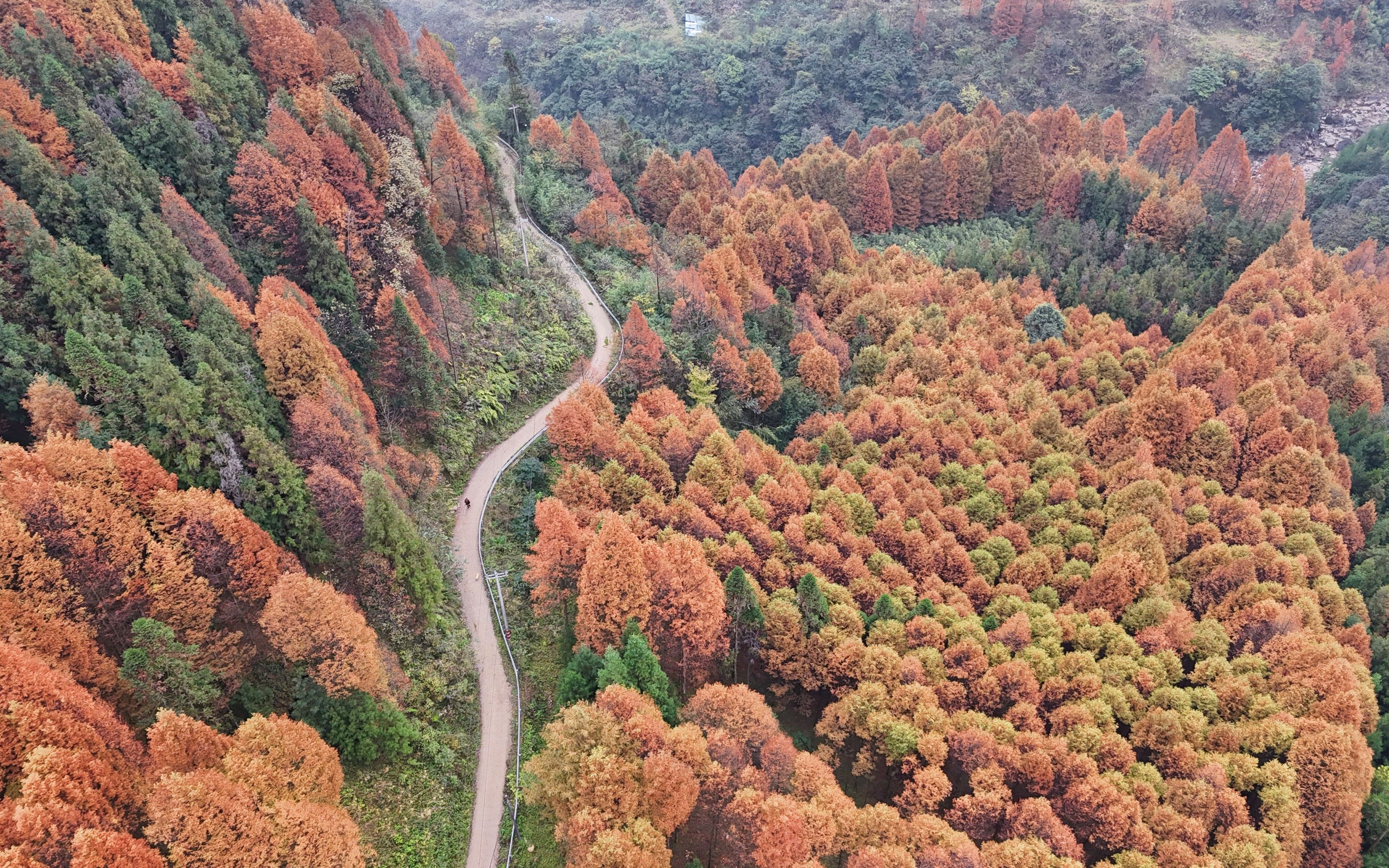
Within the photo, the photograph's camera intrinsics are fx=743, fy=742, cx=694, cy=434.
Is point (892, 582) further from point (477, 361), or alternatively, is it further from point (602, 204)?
point (602, 204)

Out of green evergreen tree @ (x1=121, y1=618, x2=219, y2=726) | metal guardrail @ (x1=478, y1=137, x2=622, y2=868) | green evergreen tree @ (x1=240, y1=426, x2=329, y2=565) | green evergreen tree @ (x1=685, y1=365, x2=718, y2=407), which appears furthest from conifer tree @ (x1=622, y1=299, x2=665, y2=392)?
green evergreen tree @ (x1=121, y1=618, x2=219, y2=726)

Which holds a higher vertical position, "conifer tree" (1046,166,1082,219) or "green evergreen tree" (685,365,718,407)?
"conifer tree" (1046,166,1082,219)

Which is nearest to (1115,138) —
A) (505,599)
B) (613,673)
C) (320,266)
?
(320,266)

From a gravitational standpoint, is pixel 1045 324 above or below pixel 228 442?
below

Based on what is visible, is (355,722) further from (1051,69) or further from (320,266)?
(1051,69)

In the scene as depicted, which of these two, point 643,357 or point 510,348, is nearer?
point 643,357

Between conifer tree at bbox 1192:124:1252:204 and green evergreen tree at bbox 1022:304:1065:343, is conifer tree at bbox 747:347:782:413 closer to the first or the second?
green evergreen tree at bbox 1022:304:1065:343

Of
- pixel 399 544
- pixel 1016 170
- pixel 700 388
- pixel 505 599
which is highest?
pixel 1016 170
